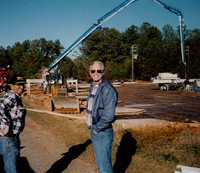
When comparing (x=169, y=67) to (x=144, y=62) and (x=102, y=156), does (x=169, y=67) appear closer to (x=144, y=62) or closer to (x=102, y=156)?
(x=144, y=62)

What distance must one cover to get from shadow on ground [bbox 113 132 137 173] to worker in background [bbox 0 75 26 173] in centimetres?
190

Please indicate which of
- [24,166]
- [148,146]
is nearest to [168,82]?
[148,146]

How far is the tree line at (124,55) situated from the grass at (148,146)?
3632 centimetres

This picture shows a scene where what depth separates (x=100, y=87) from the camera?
2.76 m

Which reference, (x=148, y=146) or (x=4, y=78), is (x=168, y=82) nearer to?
(x=4, y=78)

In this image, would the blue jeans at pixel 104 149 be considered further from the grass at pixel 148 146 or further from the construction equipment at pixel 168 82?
the construction equipment at pixel 168 82

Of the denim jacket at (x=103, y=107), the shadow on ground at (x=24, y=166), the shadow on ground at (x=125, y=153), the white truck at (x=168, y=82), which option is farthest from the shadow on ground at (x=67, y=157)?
the white truck at (x=168, y=82)

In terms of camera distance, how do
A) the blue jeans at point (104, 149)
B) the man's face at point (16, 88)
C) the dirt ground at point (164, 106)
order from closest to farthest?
the blue jeans at point (104, 149)
the man's face at point (16, 88)
the dirt ground at point (164, 106)

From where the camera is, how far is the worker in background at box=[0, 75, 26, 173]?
261cm

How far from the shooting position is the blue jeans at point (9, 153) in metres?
2.68

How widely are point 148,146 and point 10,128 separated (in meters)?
3.35

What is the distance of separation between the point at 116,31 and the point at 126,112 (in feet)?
246

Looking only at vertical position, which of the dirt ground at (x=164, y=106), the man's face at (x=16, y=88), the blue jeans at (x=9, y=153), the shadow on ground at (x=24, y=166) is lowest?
the dirt ground at (x=164, y=106)

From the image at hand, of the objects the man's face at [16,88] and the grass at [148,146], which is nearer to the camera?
the man's face at [16,88]
